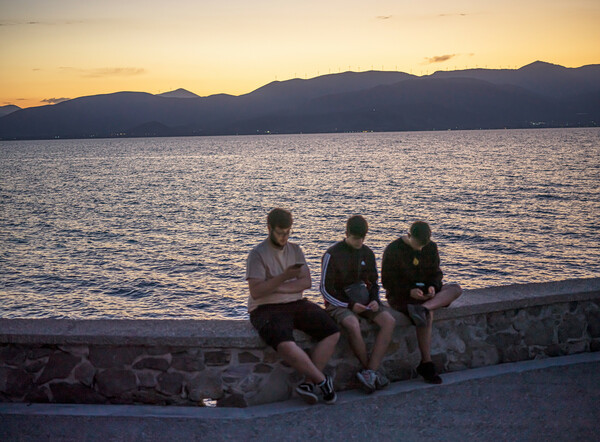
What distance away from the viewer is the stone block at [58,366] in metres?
4.48

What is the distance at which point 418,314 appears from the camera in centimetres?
476

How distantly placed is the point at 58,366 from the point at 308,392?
1963 mm

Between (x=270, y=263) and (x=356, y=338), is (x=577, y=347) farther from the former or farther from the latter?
(x=270, y=263)

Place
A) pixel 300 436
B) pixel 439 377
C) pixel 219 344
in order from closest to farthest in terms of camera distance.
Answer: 1. pixel 300 436
2. pixel 219 344
3. pixel 439 377

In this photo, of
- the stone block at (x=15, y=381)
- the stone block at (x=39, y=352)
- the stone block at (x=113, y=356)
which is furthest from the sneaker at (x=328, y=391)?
the stone block at (x=15, y=381)

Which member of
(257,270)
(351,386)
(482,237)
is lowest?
(482,237)

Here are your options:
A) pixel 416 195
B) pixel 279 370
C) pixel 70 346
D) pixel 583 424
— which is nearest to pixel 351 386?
pixel 279 370

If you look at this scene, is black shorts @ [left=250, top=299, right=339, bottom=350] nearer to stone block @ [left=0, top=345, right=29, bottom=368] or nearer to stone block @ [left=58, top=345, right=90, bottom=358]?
A: stone block @ [left=58, top=345, right=90, bottom=358]

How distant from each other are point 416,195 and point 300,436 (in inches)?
1536

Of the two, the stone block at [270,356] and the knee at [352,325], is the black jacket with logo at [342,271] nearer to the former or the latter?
the knee at [352,325]

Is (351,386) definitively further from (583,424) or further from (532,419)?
(583,424)

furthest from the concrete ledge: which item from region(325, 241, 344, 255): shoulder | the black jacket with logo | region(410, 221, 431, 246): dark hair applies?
region(325, 241, 344, 255): shoulder

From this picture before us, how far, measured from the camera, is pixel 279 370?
181 inches

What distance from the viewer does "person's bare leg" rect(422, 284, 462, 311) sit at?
16.1 feet
